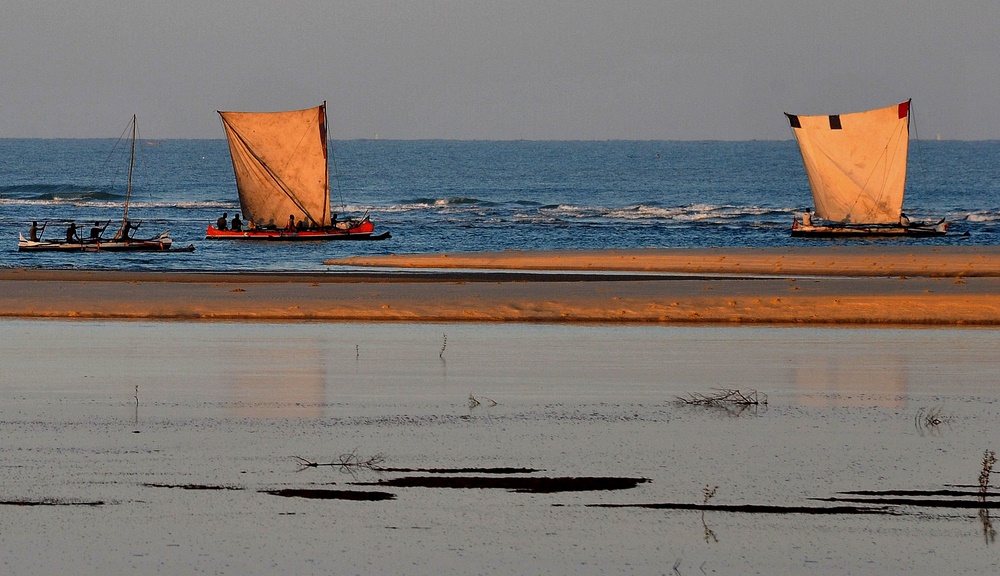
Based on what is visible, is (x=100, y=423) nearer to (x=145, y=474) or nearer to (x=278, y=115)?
(x=145, y=474)

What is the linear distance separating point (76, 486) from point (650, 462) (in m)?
4.97

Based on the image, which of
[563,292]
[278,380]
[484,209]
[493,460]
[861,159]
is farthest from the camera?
[484,209]

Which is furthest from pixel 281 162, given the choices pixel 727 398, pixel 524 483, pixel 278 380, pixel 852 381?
pixel 524 483

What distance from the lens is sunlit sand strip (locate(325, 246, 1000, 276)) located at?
3794cm

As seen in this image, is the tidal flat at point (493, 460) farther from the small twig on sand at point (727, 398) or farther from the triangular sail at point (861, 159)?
the triangular sail at point (861, 159)

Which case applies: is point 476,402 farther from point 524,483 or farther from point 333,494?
point 333,494

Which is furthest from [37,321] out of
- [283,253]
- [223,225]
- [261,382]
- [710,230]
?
[710,230]

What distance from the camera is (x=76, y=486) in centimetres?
1109

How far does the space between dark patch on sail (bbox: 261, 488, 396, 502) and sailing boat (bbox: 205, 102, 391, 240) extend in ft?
152

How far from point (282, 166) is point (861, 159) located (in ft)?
79.4

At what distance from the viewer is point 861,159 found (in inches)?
2205

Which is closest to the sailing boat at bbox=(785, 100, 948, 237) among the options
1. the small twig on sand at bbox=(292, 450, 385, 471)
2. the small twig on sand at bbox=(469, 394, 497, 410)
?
the small twig on sand at bbox=(469, 394, 497, 410)

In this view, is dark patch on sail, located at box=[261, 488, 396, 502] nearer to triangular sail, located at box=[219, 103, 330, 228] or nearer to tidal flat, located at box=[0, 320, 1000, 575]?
tidal flat, located at box=[0, 320, 1000, 575]

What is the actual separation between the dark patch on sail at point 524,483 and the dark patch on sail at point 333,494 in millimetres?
300
